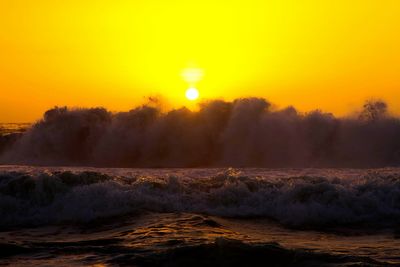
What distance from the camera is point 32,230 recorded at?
1238 centimetres

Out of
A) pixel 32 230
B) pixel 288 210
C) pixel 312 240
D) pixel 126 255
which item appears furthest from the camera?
pixel 288 210

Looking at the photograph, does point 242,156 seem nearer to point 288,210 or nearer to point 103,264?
point 288,210

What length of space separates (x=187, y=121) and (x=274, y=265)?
86.6 feet

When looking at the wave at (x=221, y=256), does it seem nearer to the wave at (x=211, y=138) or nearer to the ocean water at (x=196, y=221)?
the ocean water at (x=196, y=221)

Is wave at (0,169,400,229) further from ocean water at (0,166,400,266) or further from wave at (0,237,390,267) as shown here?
wave at (0,237,390,267)

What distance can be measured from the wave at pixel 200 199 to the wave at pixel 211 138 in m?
12.6

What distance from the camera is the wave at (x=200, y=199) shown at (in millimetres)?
13438

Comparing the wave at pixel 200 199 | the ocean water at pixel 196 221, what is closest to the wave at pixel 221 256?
the ocean water at pixel 196 221

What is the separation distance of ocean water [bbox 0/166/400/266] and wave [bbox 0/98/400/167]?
42.5ft

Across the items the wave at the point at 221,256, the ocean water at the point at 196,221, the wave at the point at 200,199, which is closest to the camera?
the wave at the point at 221,256

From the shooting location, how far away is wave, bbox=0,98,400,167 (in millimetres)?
29688

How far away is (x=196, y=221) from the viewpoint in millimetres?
12242

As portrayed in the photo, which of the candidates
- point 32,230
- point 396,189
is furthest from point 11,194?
point 396,189

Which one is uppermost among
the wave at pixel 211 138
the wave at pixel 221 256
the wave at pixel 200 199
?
the wave at pixel 211 138
